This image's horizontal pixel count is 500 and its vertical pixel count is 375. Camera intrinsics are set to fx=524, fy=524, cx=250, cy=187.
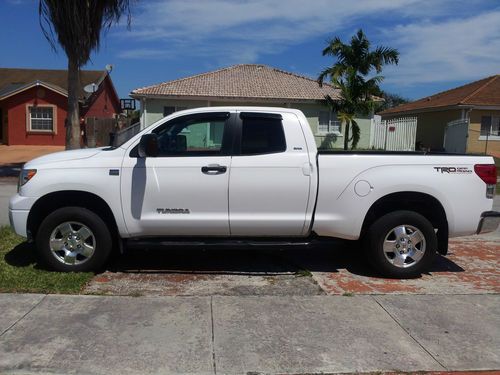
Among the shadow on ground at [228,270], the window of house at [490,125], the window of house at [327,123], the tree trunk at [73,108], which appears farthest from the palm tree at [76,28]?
the window of house at [490,125]

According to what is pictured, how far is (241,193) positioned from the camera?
19.3 feet

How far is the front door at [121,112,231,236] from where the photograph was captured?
5863 mm

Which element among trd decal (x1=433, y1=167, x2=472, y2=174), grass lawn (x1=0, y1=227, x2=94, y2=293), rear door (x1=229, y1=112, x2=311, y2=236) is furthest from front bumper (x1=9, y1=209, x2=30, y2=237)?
trd decal (x1=433, y1=167, x2=472, y2=174)

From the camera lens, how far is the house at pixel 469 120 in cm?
2642

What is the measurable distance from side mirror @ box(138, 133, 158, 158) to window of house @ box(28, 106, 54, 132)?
28039 millimetres

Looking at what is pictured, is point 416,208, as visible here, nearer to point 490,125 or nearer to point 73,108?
point 73,108

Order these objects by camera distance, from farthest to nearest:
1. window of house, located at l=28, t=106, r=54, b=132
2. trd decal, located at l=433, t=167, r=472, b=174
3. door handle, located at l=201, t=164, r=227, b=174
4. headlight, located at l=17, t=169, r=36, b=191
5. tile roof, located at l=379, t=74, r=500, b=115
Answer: window of house, located at l=28, t=106, r=54, b=132
tile roof, located at l=379, t=74, r=500, b=115
trd decal, located at l=433, t=167, r=472, b=174
headlight, located at l=17, t=169, r=36, b=191
door handle, located at l=201, t=164, r=227, b=174

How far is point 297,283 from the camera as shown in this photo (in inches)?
236

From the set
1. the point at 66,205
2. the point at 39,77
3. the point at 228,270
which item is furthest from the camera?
the point at 39,77

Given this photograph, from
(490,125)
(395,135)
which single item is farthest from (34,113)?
(490,125)

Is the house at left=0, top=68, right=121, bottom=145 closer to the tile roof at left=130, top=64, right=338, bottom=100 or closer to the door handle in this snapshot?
the tile roof at left=130, top=64, right=338, bottom=100

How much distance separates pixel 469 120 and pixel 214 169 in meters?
25.0

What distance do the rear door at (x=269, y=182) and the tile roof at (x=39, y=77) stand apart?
3072cm

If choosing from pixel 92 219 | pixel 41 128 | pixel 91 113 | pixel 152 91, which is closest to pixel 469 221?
pixel 92 219
